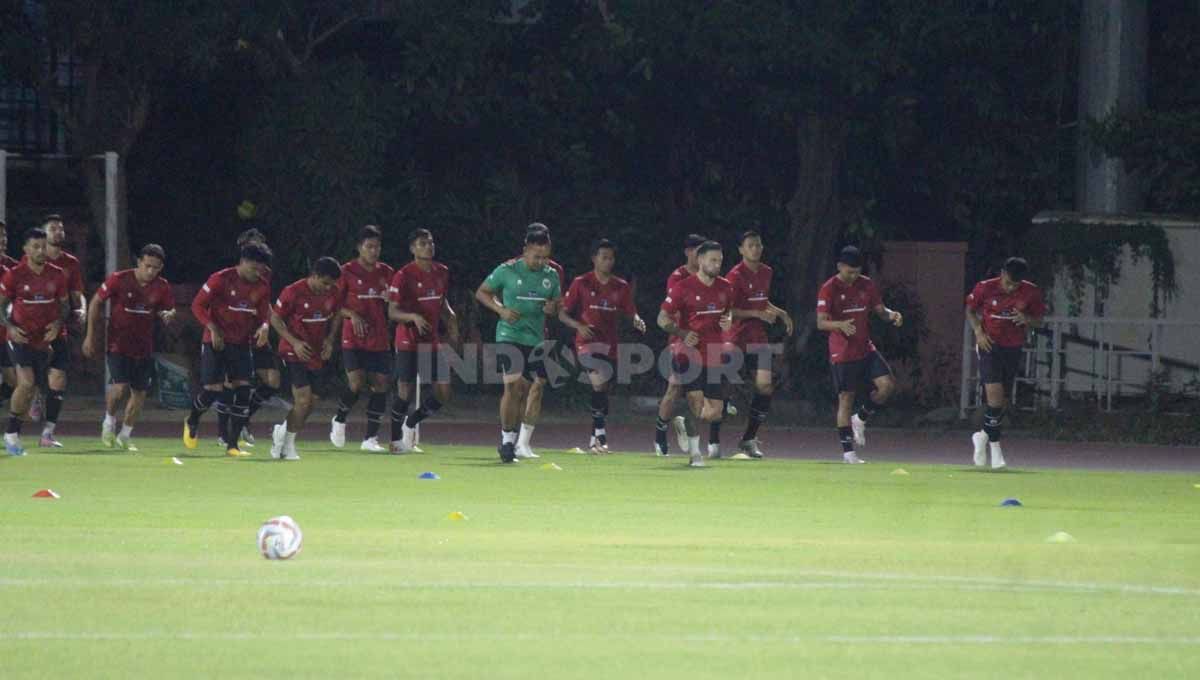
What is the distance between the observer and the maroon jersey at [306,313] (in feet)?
70.3

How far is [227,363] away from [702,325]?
4463 millimetres

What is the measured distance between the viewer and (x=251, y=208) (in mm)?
33562

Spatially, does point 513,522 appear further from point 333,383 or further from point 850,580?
point 333,383

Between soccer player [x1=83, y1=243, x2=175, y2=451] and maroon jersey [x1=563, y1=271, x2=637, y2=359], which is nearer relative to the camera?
soccer player [x1=83, y1=243, x2=175, y2=451]

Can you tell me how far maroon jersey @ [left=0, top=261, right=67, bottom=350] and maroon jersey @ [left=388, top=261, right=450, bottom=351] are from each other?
320 centimetres

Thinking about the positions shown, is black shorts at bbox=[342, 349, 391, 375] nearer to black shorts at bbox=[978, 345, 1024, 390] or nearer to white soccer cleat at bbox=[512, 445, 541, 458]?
white soccer cleat at bbox=[512, 445, 541, 458]

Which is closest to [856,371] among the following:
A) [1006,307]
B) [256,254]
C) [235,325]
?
[1006,307]

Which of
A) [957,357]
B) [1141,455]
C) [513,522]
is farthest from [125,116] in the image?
[513,522]

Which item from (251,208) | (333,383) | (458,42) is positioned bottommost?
(333,383)

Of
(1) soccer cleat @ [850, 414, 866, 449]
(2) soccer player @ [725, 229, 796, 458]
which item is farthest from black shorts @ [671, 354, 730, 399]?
(1) soccer cleat @ [850, 414, 866, 449]

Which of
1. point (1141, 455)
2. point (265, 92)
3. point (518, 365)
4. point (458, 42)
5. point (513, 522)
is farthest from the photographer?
point (265, 92)

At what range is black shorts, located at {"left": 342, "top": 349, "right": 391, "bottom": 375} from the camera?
22.3 metres

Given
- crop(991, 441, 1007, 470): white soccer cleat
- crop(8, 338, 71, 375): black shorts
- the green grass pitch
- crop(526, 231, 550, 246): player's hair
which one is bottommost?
crop(991, 441, 1007, 470): white soccer cleat

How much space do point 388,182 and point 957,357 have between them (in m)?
8.68
